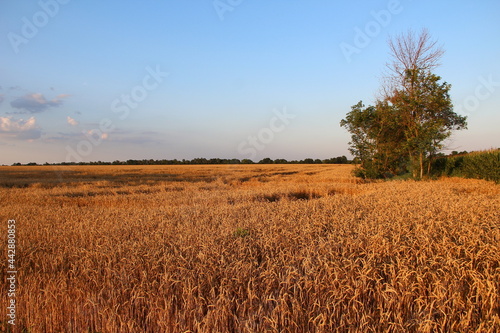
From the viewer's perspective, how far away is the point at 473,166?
20297 mm

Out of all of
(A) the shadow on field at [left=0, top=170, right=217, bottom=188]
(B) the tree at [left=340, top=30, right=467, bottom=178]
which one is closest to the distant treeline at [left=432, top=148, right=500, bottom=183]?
(B) the tree at [left=340, top=30, right=467, bottom=178]

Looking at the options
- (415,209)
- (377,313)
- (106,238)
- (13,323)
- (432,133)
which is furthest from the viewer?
(432,133)

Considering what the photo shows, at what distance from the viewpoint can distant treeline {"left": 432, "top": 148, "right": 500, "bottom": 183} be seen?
697 inches

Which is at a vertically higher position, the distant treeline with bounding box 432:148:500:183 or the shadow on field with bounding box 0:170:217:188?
the distant treeline with bounding box 432:148:500:183

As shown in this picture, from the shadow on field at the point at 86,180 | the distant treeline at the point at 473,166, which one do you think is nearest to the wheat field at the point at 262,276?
the distant treeline at the point at 473,166

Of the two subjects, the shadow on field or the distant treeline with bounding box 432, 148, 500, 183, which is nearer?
the distant treeline with bounding box 432, 148, 500, 183

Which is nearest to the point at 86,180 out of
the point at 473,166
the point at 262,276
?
the point at 262,276

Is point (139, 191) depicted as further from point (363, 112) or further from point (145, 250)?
point (363, 112)

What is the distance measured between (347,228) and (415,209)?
3.15m

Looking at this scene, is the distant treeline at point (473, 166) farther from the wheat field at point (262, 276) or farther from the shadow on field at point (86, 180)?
the shadow on field at point (86, 180)

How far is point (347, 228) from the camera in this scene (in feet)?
18.6

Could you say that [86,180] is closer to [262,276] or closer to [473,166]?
[262,276]

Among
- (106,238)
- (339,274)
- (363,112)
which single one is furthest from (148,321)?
(363,112)

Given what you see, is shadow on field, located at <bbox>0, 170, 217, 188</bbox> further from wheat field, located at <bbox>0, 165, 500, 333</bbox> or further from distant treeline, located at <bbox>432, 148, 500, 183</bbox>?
distant treeline, located at <bbox>432, 148, 500, 183</bbox>
